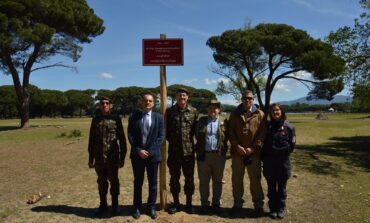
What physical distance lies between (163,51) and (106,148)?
73.6 inches

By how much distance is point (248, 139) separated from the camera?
630 cm

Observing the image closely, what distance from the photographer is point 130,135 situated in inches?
245

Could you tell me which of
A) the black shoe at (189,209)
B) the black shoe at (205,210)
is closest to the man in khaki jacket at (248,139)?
the black shoe at (205,210)

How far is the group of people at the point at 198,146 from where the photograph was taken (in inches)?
245

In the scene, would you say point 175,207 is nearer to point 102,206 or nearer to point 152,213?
point 152,213

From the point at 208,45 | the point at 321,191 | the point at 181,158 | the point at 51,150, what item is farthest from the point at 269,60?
the point at 181,158

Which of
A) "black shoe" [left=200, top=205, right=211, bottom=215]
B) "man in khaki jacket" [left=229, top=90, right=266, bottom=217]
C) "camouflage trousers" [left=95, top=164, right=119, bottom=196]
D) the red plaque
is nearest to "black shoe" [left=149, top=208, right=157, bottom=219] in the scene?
"camouflage trousers" [left=95, top=164, right=119, bottom=196]

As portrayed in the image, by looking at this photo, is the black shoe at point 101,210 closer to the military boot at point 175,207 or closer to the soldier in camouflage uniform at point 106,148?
the soldier in camouflage uniform at point 106,148

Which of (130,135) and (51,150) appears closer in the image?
(130,135)

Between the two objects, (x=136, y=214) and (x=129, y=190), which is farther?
(x=129, y=190)

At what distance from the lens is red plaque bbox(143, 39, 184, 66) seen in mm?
6637

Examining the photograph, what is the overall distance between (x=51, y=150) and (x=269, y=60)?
83.7 feet

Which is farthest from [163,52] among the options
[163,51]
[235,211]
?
[235,211]

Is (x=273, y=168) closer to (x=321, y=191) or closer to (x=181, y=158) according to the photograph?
(x=181, y=158)
